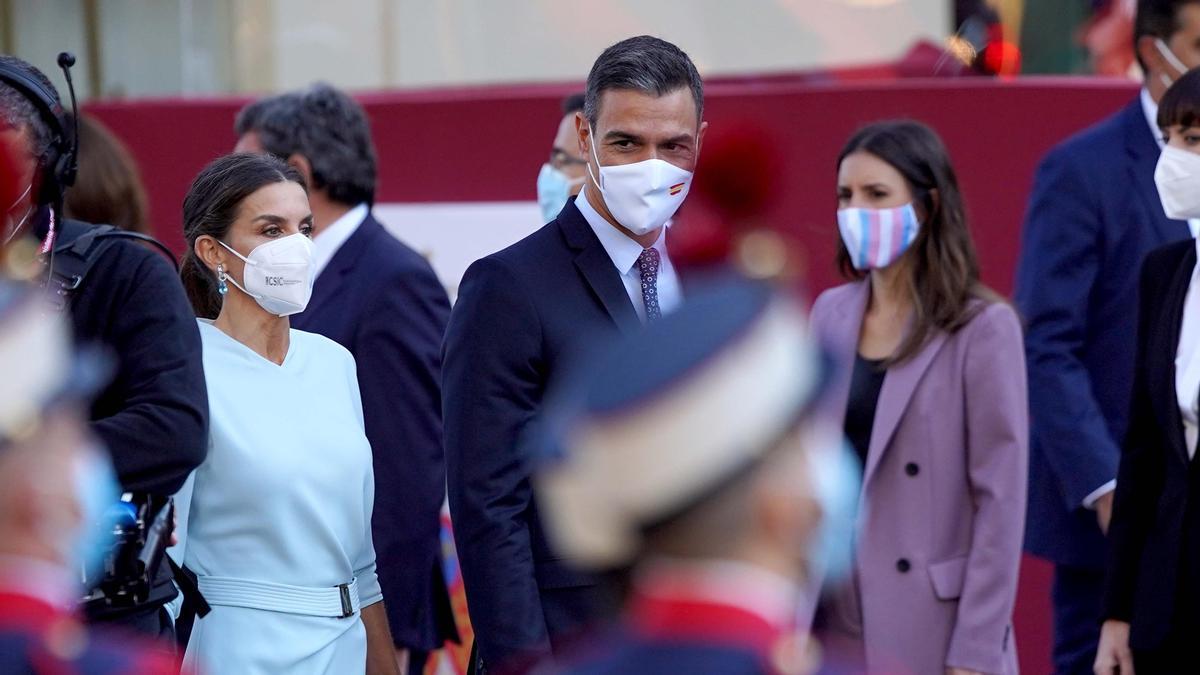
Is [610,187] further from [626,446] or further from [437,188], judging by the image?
[437,188]

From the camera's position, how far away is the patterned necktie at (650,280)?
339 cm

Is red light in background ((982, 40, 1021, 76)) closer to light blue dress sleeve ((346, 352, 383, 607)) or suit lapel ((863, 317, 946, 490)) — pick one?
suit lapel ((863, 317, 946, 490))

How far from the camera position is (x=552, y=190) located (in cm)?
557

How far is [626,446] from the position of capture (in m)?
1.62

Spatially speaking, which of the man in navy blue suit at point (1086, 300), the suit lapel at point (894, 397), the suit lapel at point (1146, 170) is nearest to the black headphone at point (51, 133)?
the suit lapel at point (894, 397)

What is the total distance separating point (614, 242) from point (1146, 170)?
215cm

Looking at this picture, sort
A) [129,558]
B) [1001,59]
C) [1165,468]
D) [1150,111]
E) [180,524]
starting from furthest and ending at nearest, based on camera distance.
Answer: [1001,59]
[1150,111]
[1165,468]
[180,524]
[129,558]

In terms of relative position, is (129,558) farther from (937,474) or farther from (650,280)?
(937,474)

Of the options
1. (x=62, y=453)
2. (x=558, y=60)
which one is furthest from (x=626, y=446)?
(x=558, y=60)

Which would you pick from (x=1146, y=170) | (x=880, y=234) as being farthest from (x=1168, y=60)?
(x=880, y=234)

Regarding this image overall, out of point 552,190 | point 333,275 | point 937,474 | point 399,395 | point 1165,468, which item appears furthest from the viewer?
point 552,190

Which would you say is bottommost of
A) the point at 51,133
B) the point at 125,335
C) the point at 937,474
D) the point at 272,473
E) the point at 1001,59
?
the point at 937,474

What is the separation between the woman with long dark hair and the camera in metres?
3.92

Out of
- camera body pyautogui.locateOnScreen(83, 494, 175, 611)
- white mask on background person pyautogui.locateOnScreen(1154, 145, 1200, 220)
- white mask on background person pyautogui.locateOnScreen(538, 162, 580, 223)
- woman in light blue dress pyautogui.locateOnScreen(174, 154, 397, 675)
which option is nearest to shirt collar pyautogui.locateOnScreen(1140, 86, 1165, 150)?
white mask on background person pyautogui.locateOnScreen(1154, 145, 1200, 220)
